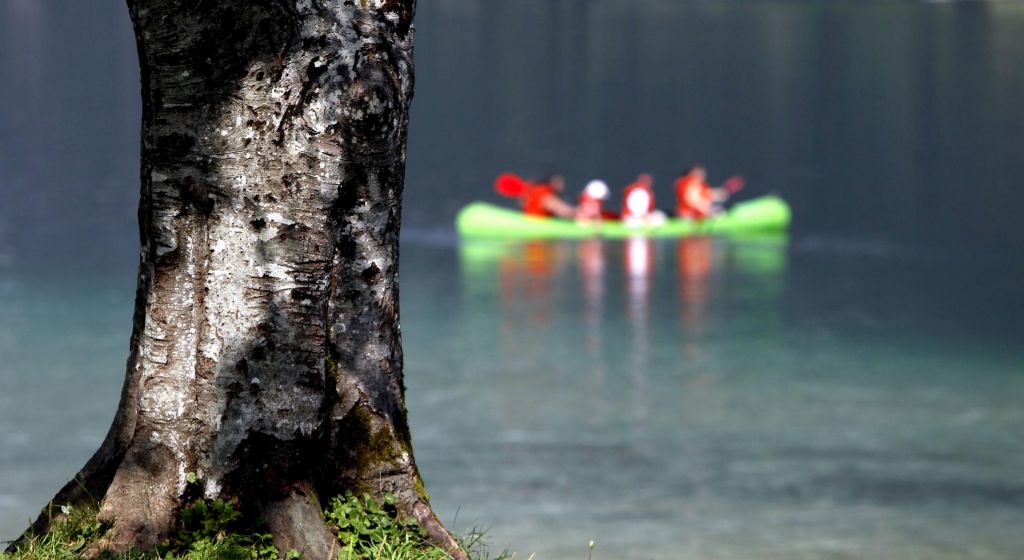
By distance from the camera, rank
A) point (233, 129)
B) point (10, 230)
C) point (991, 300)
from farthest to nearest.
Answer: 1. point (10, 230)
2. point (991, 300)
3. point (233, 129)

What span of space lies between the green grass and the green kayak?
47.6ft

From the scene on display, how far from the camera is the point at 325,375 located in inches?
175

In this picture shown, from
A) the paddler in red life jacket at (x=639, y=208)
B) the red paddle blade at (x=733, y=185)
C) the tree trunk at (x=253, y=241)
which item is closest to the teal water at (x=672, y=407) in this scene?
the tree trunk at (x=253, y=241)

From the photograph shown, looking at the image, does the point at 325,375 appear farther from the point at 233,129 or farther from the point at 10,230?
the point at 10,230

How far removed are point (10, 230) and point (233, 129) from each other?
47.9 feet

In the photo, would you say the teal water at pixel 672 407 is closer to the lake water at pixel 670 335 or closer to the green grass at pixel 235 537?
the lake water at pixel 670 335

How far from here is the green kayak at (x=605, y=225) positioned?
19.3 metres

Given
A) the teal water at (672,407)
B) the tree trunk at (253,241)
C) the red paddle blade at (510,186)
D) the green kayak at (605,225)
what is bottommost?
the teal water at (672,407)

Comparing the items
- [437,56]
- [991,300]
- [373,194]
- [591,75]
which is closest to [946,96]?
[591,75]

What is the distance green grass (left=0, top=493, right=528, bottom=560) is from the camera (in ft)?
14.3

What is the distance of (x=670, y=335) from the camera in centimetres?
1295

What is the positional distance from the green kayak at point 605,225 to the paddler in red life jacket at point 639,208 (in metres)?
0.10

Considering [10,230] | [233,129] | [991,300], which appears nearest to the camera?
[233,129]

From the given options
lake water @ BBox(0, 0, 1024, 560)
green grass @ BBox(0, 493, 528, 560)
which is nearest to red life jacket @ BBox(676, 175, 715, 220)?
lake water @ BBox(0, 0, 1024, 560)
